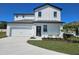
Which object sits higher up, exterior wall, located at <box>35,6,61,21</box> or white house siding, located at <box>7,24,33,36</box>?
exterior wall, located at <box>35,6,61,21</box>

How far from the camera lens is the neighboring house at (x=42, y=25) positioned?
28.2 m

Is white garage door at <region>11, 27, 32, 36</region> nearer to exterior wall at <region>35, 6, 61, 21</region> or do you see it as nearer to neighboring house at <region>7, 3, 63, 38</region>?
neighboring house at <region>7, 3, 63, 38</region>

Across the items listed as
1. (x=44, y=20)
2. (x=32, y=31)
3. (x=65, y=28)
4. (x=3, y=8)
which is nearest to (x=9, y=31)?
(x=32, y=31)

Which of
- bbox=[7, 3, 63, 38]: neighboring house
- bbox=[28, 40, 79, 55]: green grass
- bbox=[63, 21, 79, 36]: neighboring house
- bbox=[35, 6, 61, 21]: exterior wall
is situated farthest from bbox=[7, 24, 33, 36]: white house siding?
bbox=[28, 40, 79, 55]: green grass

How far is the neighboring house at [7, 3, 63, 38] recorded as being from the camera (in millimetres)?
28170

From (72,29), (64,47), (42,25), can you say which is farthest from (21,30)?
(64,47)

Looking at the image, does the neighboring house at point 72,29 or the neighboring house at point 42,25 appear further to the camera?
the neighboring house at point 72,29

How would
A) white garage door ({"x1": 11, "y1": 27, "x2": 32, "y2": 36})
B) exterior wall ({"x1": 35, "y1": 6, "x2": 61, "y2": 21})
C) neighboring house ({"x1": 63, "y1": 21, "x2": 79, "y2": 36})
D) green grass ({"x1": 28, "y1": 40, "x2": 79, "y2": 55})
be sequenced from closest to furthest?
1. green grass ({"x1": 28, "y1": 40, "x2": 79, "y2": 55})
2. neighboring house ({"x1": 63, "y1": 21, "x2": 79, "y2": 36})
3. exterior wall ({"x1": 35, "y1": 6, "x2": 61, "y2": 21})
4. white garage door ({"x1": 11, "y1": 27, "x2": 32, "y2": 36})

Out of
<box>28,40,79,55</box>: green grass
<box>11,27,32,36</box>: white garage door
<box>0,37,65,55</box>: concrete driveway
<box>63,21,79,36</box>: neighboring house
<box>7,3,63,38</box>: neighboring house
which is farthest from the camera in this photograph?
<box>11,27,32,36</box>: white garage door

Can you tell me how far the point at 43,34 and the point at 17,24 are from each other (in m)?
4.46

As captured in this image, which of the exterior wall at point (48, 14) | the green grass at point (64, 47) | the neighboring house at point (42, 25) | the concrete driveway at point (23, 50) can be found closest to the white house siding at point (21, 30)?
the neighboring house at point (42, 25)

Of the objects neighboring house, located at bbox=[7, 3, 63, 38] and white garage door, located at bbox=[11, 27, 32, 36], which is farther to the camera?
white garage door, located at bbox=[11, 27, 32, 36]

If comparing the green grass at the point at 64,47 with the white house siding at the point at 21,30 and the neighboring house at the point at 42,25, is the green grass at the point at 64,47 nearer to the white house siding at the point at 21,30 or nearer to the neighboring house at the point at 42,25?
the neighboring house at the point at 42,25

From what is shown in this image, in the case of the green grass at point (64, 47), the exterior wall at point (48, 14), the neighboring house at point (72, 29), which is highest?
the exterior wall at point (48, 14)
